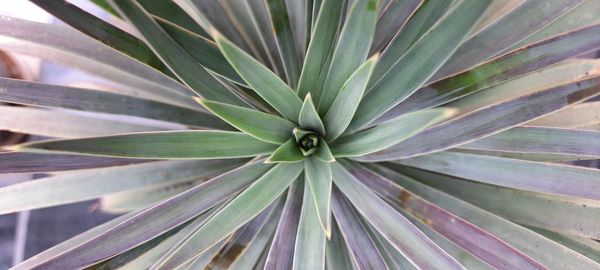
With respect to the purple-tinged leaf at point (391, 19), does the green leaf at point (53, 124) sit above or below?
above

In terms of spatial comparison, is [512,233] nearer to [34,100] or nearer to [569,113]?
[569,113]

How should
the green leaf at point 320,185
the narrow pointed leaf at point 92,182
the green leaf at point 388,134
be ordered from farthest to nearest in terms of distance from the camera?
the narrow pointed leaf at point 92,182
the green leaf at point 320,185
the green leaf at point 388,134

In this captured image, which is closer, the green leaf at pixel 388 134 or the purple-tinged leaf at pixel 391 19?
the green leaf at pixel 388 134

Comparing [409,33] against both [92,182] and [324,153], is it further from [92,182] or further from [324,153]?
[92,182]

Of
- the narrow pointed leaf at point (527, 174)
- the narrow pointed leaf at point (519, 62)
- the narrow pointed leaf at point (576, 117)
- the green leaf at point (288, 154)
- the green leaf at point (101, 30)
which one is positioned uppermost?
the green leaf at point (101, 30)

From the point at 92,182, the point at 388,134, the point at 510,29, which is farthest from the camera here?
the point at 92,182

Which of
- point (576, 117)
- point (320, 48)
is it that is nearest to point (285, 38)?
point (320, 48)

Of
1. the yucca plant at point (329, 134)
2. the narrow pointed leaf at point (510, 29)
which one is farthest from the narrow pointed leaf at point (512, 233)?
the narrow pointed leaf at point (510, 29)

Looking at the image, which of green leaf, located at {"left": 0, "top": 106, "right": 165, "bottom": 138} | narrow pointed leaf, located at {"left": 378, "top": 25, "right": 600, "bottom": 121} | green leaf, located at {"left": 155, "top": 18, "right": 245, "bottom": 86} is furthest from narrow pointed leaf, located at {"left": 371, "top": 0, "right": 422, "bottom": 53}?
green leaf, located at {"left": 0, "top": 106, "right": 165, "bottom": 138}

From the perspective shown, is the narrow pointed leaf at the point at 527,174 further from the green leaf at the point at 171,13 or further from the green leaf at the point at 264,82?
the green leaf at the point at 171,13
